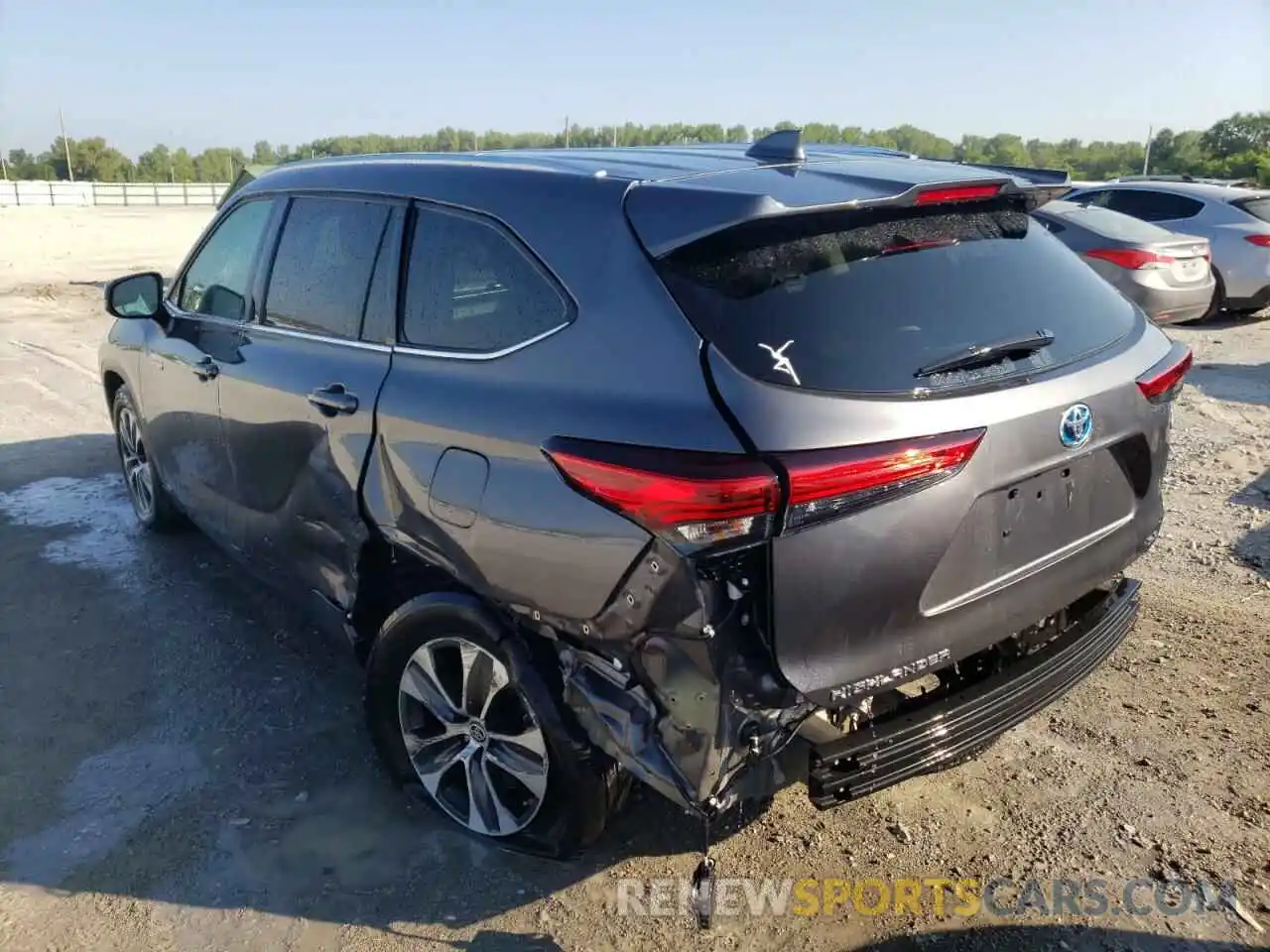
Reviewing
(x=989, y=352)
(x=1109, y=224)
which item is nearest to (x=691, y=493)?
(x=989, y=352)

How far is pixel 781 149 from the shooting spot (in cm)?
283

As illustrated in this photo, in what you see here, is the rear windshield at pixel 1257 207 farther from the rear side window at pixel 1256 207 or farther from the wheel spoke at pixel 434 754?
the wheel spoke at pixel 434 754

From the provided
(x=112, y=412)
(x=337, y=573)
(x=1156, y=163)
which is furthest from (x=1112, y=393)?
(x=1156, y=163)

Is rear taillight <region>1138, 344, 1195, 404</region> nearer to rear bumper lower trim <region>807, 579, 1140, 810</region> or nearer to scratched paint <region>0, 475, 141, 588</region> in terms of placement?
rear bumper lower trim <region>807, 579, 1140, 810</region>

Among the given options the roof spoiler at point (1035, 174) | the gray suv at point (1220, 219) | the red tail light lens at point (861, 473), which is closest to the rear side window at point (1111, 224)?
the gray suv at point (1220, 219)

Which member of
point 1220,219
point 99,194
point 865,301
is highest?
point 99,194

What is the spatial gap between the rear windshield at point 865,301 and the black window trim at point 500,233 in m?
0.32

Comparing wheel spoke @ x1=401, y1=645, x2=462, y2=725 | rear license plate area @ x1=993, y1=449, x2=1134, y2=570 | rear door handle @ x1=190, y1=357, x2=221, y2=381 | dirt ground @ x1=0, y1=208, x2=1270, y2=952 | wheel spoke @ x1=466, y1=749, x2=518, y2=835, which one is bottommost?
dirt ground @ x1=0, y1=208, x2=1270, y2=952

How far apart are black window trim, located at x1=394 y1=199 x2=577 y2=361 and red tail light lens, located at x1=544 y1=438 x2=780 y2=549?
18.2 inches

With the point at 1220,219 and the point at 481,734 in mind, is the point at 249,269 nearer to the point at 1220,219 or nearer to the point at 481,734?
the point at 481,734

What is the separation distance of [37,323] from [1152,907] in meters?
13.6

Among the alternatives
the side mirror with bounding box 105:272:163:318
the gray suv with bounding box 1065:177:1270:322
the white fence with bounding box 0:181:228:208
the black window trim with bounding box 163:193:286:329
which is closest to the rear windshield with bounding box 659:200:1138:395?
the black window trim with bounding box 163:193:286:329

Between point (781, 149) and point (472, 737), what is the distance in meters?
1.92

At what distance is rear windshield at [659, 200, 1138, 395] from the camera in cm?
225
